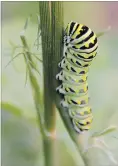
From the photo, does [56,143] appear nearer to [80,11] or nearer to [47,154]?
[47,154]

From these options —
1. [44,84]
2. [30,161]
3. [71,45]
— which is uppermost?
[71,45]

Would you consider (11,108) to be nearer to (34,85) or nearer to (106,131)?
(34,85)

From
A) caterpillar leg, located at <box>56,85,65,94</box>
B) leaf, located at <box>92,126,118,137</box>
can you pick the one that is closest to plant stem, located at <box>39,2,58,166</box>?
caterpillar leg, located at <box>56,85,65,94</box>

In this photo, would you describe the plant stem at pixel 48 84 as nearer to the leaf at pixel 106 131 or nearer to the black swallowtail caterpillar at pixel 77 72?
the black swallowtail caterpillar at pixel 77 72

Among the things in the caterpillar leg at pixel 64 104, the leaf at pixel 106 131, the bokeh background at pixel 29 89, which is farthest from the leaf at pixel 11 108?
the leaf at pixel 106 131

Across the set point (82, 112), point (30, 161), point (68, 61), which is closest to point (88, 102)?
point (82, 112)

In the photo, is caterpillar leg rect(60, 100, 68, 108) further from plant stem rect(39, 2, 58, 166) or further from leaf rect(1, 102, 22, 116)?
leaf rect(1, 102, 22, 116)
